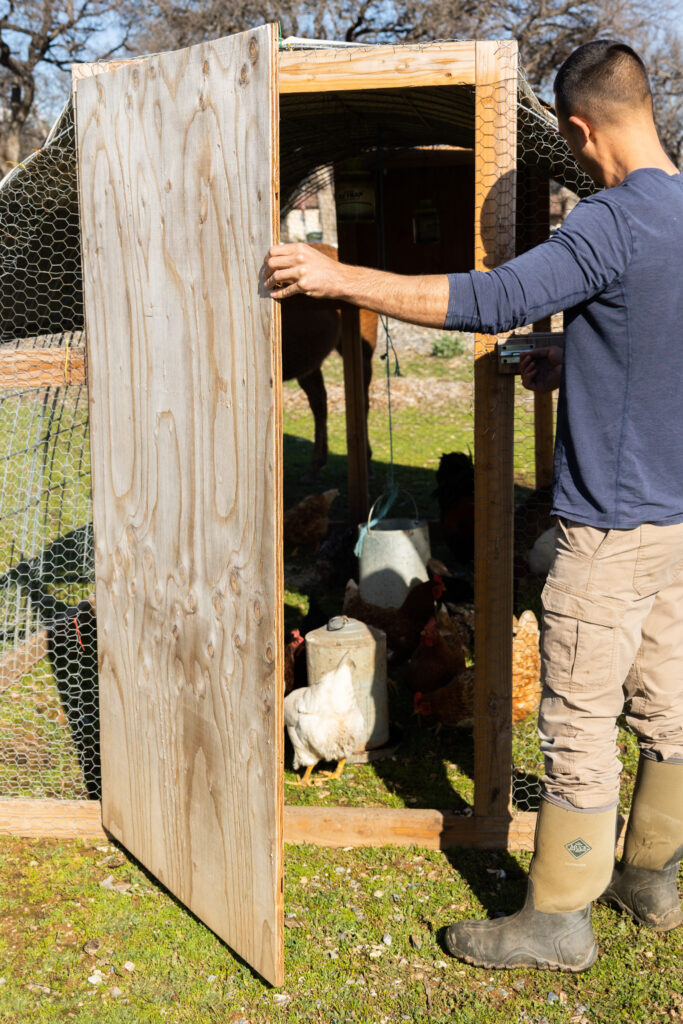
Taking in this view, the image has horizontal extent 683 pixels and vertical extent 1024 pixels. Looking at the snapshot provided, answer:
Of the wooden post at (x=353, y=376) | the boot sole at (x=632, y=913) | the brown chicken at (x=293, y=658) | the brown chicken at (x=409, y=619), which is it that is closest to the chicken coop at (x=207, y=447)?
the boot sole at (x=632, y=913)

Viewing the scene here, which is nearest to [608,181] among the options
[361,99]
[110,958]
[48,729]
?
[361,99]

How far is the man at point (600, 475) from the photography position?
66.9 inches

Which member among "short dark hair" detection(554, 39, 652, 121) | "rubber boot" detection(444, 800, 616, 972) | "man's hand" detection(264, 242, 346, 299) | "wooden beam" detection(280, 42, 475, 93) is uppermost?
"wooden beam" detection(280, 42, 475, 93)

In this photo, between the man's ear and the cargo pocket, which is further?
the cargo pocket

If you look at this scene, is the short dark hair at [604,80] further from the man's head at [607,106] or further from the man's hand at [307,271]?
the man's hand at [307,271]

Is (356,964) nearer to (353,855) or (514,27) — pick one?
(353,855)

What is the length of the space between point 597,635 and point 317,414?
5.83 m

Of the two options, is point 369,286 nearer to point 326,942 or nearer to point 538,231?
point 326,942

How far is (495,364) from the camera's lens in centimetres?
252

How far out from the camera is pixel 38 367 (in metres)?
2.57

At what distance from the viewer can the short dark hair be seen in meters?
1.76

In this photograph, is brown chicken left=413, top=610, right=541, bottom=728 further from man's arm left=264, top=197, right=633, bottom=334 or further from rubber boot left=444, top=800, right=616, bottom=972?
man's arm left=264, top=197, right=633, bottom=334

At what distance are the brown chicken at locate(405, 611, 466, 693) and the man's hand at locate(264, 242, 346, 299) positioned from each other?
197cm

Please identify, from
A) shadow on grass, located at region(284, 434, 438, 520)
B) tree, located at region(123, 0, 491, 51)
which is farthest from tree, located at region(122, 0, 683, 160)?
shadow on grass, located at region(284, 434, 438, 520)
